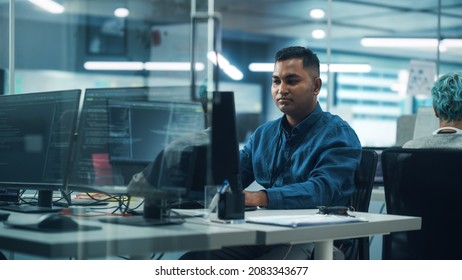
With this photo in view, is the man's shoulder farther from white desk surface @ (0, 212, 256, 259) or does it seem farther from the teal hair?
white desk surface @ (0, 212, 256, 259)

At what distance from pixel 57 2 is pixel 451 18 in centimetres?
380

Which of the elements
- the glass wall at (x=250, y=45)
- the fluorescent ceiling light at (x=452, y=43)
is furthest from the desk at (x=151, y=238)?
the fluorescent ceiling light at (x=452, y=43)

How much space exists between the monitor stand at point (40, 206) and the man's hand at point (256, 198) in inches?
22.6

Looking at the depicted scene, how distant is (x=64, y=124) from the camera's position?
2.29 meters

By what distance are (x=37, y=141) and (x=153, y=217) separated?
25.3 inches

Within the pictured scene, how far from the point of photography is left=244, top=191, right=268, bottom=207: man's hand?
88.7 inches

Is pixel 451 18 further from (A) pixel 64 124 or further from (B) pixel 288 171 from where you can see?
(A) pixel 64 124

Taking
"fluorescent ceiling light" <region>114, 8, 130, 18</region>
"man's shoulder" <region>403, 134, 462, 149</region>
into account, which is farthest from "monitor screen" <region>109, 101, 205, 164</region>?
"fluorescent ceiling light" <region>114, 8, 130, 18</region>

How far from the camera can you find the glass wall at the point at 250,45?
4.84 meters

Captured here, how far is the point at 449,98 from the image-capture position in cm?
262

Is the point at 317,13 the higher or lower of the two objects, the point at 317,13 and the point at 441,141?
the higher

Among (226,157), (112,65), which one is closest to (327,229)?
(226,157)

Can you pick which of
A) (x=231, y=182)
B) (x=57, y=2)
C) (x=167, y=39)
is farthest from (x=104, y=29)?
(x=231, y=182)

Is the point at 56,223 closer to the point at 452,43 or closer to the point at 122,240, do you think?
the point at 122,240
